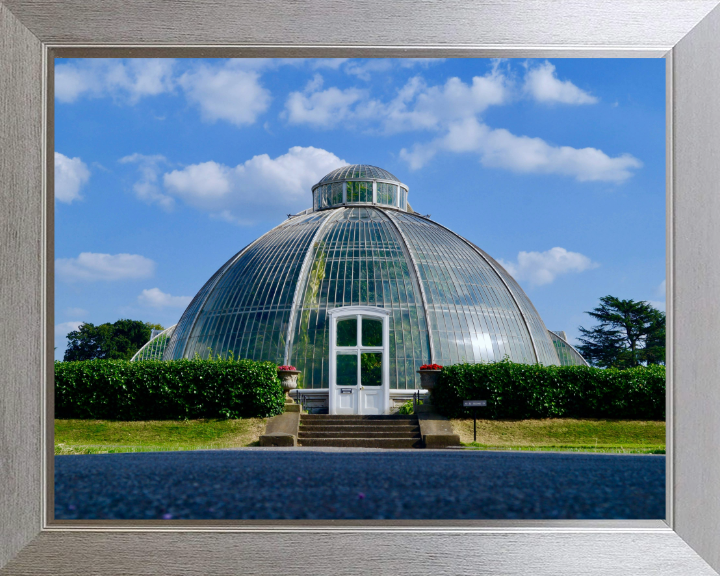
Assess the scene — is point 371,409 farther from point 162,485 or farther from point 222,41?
point 222,41

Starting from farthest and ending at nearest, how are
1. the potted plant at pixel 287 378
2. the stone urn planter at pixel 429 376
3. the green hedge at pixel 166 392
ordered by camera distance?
1. the stone urn planter at pixel 429 376
2. the potted plant at pixel 287 378
3. the green hedge at pixel 166 392

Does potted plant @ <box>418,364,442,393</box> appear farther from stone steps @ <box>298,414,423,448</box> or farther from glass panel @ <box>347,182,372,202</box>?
glass panel @ <box>347,182,372,202</box>

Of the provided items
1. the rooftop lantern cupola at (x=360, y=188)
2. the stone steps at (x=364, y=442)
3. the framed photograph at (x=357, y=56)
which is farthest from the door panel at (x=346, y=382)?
the framed photograph at (x=357, y=56)

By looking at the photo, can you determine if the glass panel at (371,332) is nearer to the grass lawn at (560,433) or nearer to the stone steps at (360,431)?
the stone steps at (360,431)

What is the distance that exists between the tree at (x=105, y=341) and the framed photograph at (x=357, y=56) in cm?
977

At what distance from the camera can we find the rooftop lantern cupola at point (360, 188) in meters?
21.7

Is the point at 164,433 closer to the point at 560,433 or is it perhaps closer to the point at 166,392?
the point at 166,392

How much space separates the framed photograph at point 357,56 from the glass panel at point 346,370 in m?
11.8

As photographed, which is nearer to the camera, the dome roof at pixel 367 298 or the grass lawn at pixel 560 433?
the grass lawn at pixel 560 433

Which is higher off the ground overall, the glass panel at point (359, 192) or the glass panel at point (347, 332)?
the glass panel at point (359, 192)

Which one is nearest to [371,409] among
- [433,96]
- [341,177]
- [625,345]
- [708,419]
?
[625,345]

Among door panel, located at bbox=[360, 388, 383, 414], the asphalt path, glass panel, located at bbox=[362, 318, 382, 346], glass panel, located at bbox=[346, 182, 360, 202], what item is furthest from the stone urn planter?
glass panel, located at bbox=[346, 182, 360, 202]

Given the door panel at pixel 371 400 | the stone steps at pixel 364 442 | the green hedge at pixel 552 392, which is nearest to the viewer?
the stone steps at pixel 364 442

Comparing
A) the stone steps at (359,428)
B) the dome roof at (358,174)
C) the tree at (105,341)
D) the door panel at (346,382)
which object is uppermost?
the dome roof at (358,174)
